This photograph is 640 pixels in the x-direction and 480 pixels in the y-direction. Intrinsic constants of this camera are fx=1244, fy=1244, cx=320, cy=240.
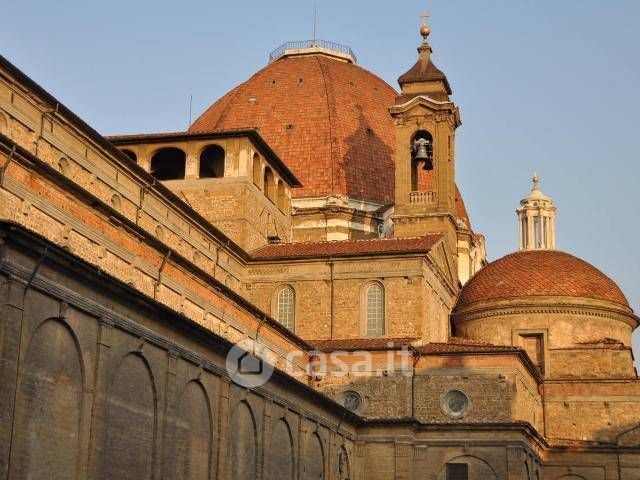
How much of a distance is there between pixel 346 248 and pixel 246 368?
55.7 feet

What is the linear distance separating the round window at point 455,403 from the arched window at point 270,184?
12.5 meters

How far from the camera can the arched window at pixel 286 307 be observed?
49469 millimetres

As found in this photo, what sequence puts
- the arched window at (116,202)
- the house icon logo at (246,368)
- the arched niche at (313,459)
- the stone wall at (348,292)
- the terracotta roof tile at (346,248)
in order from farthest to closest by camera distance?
the terracotta roof tile at (346,248), the stone wall at (348,292), the arched window at (116,202), the arched niche at (313,459), the house icon logo at (246,368)

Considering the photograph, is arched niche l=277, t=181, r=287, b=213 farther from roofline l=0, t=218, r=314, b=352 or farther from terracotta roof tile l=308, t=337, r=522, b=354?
roofline l=0, t=218, r=314, b=352

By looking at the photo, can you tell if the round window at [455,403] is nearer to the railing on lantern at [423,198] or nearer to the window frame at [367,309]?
the window frame at [367,309]

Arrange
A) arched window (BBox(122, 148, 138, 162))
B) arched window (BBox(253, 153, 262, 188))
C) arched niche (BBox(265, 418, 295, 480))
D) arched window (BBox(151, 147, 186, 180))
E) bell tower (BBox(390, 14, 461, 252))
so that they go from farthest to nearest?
bell tower (BBox(390, 14, 461, 252))
arched window (BBox(151, 147, 186, 180))
arched window (BBox(253, 153, 262, 188))
arched window (BBox(122, 148, 138, 162))
arched niche (BBox(265, 418, 295, 480))

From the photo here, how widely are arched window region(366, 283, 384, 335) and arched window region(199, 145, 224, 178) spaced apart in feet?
26.1

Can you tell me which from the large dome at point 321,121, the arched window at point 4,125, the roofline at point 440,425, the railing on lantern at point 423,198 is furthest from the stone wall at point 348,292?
the arched window at point 4,125

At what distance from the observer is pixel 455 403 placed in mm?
46719

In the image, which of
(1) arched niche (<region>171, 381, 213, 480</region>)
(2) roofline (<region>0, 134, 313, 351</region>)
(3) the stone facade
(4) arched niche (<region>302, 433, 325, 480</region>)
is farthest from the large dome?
(1) arched niche (<region>171, 381, 213, 480</region>)

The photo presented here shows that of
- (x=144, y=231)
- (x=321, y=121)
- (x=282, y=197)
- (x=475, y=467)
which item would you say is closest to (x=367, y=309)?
Result: (x=475, y=467)

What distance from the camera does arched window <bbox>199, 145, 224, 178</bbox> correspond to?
169ft

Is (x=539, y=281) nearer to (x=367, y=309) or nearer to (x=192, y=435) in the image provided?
(x=367, y=309)

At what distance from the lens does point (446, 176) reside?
183 feet
